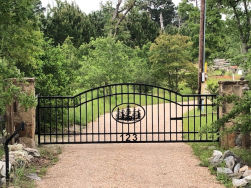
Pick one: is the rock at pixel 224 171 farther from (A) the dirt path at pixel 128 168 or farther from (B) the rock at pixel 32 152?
(B) the rock at pixel 32 152

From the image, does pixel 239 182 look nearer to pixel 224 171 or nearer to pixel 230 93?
pixel 224 171

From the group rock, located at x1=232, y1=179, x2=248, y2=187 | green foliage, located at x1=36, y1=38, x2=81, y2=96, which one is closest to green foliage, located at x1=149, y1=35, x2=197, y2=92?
green foliage, located at x1=36, y1=38, x2=81, y2=96

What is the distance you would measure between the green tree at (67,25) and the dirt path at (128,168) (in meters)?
21.1

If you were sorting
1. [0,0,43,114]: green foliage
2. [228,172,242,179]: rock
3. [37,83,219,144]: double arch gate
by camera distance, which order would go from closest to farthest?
[228,172,242,179]: rock < [0,0,43,114]: green foliage < [37,83,219,144]: double arch gate

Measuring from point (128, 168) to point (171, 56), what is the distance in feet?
61.2

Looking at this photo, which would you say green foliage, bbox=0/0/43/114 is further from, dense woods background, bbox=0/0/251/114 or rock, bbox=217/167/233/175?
rock, bbox=217/167/233/175

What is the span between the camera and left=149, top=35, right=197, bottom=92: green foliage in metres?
26.5

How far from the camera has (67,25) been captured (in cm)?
3161

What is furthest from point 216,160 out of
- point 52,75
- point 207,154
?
point 52,75

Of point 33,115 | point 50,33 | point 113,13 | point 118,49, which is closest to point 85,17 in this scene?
point 50,33

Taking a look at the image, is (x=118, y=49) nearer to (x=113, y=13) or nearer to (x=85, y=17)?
(x=85, y=17)

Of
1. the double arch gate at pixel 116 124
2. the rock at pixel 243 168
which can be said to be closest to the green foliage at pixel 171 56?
the double arch gate at pixel 116 124

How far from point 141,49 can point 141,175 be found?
87.6 ft

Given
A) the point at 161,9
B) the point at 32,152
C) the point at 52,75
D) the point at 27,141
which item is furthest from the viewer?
the point at 161,9
